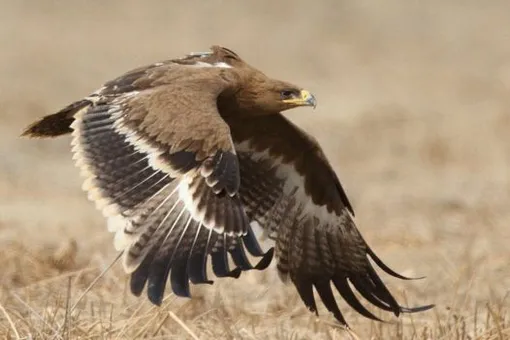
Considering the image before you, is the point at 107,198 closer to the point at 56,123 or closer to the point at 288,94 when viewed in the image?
the point at 56,123

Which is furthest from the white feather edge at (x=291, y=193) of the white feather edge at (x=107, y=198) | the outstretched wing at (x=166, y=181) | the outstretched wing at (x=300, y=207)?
the white feather edge at (x=107, y=198)

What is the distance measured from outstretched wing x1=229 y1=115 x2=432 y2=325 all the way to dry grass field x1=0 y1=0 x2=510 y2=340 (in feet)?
0.76

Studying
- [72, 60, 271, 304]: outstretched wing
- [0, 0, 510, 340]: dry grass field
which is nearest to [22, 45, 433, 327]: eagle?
[72, 60, 271, 304]: outstretched wing

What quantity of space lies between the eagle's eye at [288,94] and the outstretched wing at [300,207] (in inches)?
5.2

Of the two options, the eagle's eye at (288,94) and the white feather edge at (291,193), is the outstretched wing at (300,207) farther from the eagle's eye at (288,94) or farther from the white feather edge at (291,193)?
the eagle's eye at (288,94)

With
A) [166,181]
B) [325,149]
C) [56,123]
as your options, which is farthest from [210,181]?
[325,149]

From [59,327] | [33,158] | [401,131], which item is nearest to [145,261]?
[59,327]

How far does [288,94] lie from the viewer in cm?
788

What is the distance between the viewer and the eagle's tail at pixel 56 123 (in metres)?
7.29

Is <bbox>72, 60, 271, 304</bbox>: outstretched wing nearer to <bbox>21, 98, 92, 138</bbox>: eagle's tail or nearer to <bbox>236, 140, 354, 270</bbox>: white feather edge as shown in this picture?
<bbox>21, 98, 92, 138</bbox>: eagle's tail

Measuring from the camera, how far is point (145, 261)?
6.18 metres

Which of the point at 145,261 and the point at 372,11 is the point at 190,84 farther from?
the point at 372,11

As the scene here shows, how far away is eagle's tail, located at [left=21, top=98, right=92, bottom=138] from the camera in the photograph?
729 cm

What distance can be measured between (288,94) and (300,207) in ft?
1.95
